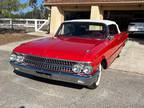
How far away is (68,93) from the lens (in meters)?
5.10

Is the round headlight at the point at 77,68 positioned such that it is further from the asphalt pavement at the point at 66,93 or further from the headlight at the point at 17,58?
the headlight at the point at 17,58

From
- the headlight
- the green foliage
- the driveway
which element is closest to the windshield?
the driveway

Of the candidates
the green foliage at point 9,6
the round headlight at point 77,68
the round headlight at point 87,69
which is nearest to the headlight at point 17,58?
the round headlight at point 77,68

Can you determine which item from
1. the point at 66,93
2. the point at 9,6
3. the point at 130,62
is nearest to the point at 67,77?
the point at 66,93

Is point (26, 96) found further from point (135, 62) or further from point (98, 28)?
point (135, 62)

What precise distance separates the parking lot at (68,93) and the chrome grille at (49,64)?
565 millimetres

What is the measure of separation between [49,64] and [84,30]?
212 centimetres

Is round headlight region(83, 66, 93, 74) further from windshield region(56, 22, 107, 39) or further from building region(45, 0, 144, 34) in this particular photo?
building region(45, 0, 144, 34)

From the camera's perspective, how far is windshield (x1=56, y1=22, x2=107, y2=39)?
21.3ft

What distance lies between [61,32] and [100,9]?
10.3 m

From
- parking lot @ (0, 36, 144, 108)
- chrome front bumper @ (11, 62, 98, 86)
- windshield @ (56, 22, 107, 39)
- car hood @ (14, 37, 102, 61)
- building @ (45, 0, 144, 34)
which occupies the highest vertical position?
building @ (45, 0, 144, 34)

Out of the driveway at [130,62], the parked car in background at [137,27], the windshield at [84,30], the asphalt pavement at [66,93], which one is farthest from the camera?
the parked car in background at [137,27]

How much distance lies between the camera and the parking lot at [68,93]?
4.55m

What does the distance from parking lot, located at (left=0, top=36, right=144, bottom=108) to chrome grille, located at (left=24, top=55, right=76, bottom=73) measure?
57 centimetres
